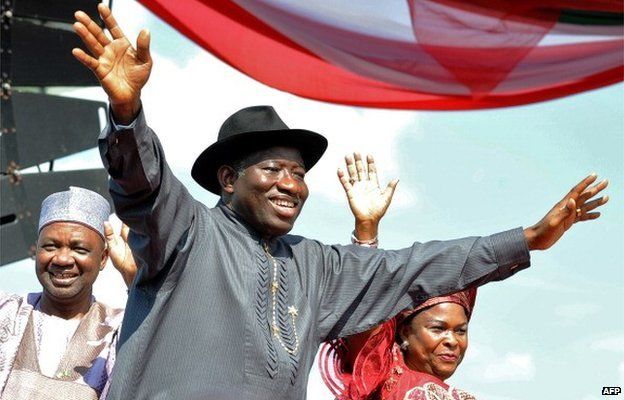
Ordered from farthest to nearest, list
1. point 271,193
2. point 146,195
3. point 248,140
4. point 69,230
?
A: point 69,230 → point 248,140 → point 271,193 → point 146,195

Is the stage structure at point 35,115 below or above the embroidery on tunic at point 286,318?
above

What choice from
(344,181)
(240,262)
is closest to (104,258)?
(344,181)

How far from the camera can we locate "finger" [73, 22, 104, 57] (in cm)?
353

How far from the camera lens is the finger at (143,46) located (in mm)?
3611

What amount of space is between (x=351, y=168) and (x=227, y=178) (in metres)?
1.13

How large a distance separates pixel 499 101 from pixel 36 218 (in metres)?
4.81

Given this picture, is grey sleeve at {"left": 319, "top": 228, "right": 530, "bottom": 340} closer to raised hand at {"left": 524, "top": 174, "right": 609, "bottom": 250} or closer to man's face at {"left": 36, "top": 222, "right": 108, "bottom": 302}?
raised hand at {"left": 524, "top": 174, "right": 609, "bottom": 250}

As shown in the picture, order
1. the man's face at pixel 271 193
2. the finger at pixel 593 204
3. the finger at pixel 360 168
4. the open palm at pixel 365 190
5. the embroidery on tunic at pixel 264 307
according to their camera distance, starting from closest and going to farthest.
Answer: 1. the embroidery on tunic at pixel 264 307
2. the man's face at pixel 271 193
3. the finger at pixel 593 204
4. the open palm at pixel 365 190
5. the finger at pixel 360 168

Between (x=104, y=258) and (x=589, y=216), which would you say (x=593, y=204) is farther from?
(x=104, y=258)

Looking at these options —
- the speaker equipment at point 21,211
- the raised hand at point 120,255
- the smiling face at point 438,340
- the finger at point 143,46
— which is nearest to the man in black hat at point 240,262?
the finger at point 143,46

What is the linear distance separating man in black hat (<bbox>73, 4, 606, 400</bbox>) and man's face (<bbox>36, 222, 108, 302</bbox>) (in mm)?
734

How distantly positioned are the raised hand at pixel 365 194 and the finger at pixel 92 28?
6.37 feet

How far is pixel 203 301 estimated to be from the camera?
4.02 meters

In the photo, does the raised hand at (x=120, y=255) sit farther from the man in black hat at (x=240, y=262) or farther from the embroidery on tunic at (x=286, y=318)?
the embroidery on tunic at (x=286, y=318)
